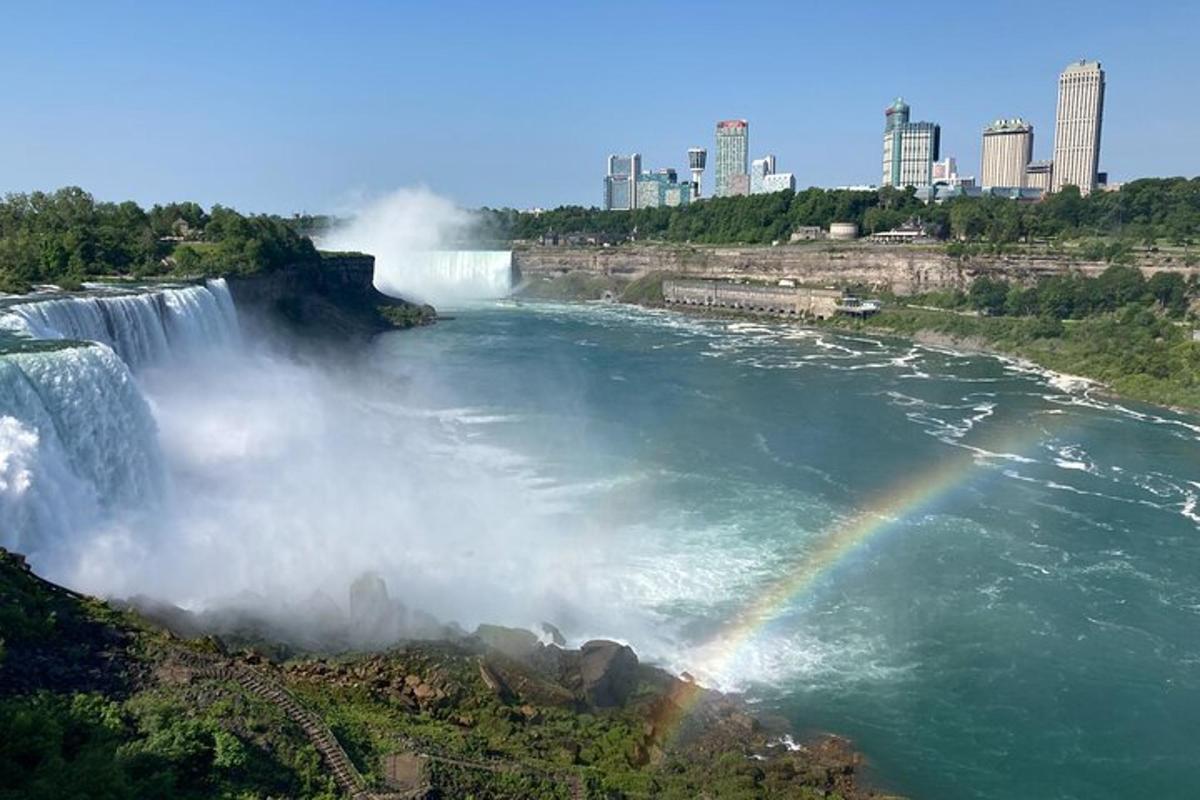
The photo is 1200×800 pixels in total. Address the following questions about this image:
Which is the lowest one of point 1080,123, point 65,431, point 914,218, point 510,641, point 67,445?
point 510,641

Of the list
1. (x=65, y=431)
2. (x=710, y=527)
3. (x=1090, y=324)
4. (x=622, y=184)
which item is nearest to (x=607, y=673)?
(x=710, y=527)

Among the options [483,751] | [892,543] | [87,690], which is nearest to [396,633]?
[483,751]

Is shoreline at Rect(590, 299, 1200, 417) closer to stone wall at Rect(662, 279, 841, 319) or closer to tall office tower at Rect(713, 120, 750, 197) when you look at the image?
stone wall at Rect(662, 279, 841, 319)

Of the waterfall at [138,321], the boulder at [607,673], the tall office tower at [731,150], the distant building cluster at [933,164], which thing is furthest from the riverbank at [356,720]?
the tall office tower at [731,150]

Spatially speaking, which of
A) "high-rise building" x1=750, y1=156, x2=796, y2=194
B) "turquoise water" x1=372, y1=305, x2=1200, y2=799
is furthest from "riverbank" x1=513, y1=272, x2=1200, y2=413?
"high-rise building" x1=750, y1=156, x2=796, y2=194

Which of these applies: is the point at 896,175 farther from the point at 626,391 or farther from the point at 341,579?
the point at 341,579

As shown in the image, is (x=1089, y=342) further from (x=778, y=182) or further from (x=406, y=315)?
(x=778, y=182)
